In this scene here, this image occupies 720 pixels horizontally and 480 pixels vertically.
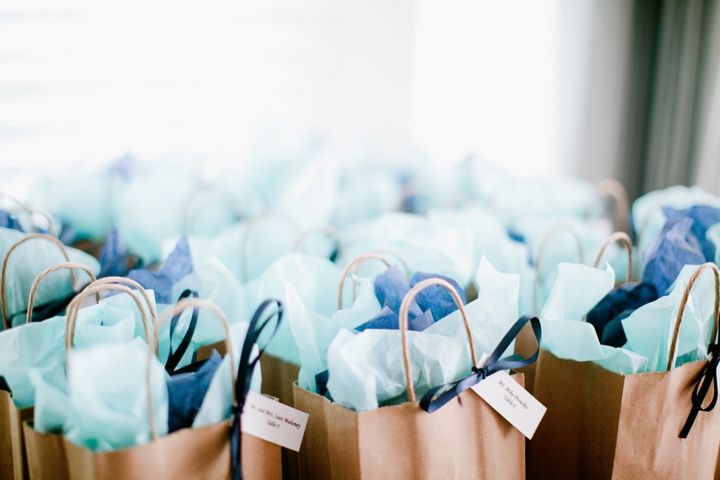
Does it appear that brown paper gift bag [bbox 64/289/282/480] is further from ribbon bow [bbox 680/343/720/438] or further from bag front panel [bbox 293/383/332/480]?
ribbon bow [bbox 680/343/720/438]

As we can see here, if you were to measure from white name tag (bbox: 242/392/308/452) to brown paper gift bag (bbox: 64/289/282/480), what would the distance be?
2 centimetres

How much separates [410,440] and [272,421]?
0.69 ft

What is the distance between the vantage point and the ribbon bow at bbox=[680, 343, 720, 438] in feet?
3.01

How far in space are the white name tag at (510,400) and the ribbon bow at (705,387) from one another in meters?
0.28

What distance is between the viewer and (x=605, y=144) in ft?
8.14

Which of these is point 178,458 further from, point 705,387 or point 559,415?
point 705,387

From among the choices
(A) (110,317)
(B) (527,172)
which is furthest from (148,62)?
(B) (527,172)

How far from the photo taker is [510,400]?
856 mm

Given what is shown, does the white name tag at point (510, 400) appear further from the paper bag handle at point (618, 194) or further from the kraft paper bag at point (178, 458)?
the paper bag handle at point (618, 194)

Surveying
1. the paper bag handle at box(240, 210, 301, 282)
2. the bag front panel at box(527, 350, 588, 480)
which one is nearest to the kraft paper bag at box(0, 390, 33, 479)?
the paper bag handle at box(240, 210, 301, 282)

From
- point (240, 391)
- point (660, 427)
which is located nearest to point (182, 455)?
point (240, 391)

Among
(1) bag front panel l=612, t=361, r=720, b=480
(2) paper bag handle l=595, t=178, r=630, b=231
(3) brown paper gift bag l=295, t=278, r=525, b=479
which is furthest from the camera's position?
(2) paper bag handle l=595, t=178, r=630, b=231

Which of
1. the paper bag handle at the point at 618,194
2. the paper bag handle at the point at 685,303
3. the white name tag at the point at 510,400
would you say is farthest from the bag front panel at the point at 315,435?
the paper bag handle at the point at 618,194

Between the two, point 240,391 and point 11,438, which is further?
point 11,438
